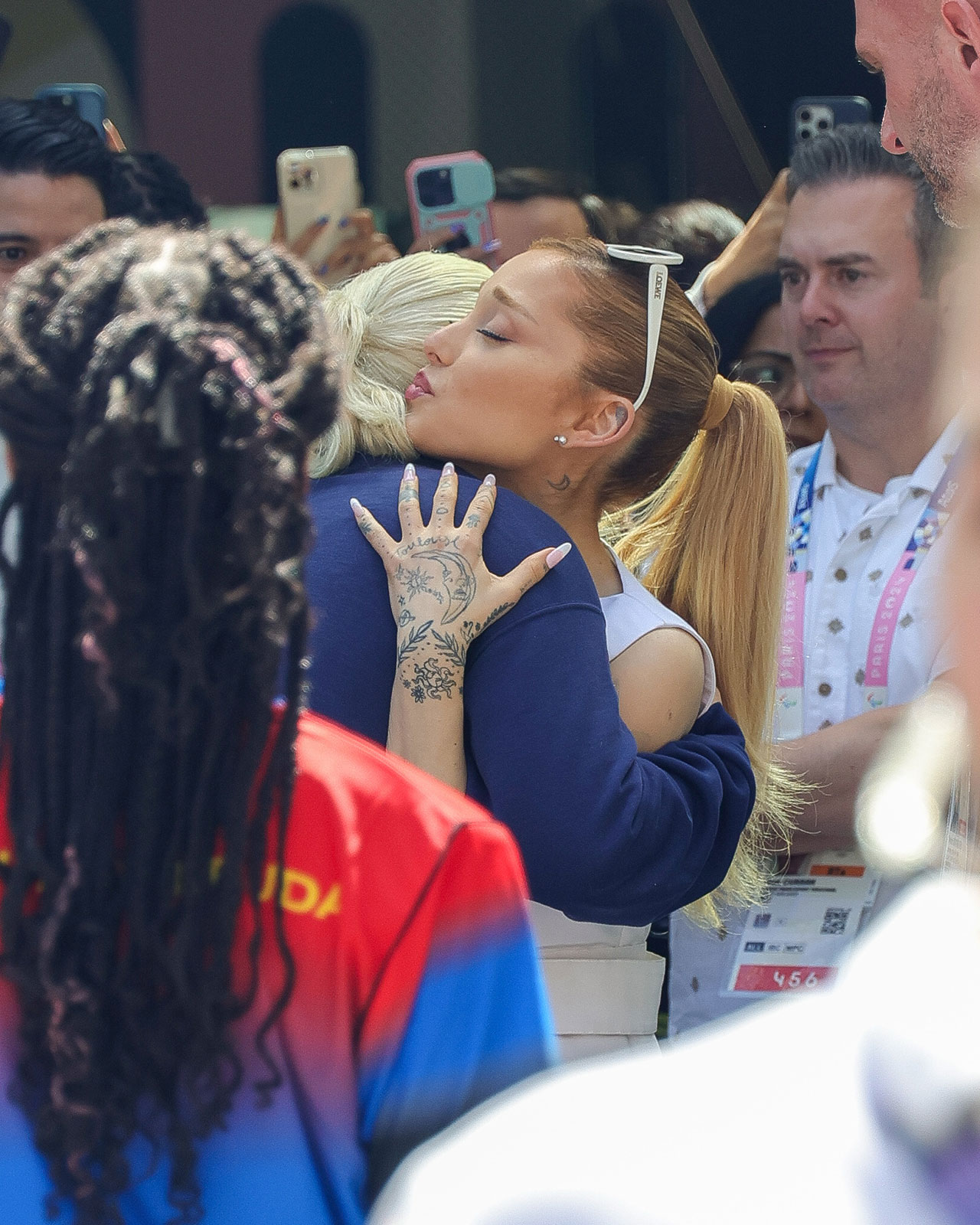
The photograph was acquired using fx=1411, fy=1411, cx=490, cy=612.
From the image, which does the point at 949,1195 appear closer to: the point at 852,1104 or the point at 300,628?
the point at 852,1104

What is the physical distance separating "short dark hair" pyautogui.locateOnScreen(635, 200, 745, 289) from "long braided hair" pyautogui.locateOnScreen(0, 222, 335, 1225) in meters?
2.56

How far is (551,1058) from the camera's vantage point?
0.91 meters

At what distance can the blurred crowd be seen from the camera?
369mm

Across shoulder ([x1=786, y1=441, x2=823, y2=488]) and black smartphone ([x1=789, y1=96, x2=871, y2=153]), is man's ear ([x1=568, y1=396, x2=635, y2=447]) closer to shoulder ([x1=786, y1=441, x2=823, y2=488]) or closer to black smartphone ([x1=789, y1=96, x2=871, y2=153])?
shoulder ([x1=786, y1=441, x2=823, y2=488])

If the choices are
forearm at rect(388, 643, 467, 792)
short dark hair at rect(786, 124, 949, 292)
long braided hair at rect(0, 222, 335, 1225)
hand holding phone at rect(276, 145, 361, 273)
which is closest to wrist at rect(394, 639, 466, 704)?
forearm at rect(388, 643, 467, 792)

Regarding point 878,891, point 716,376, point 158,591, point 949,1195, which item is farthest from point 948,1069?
point 878,891

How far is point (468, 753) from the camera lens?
5.16 ft

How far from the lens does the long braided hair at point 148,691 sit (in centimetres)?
82

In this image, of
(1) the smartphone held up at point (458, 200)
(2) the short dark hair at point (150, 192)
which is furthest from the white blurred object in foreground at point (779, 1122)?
(1) the smartphone held up at point (458, 200)

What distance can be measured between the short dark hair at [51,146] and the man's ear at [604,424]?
4.81ft

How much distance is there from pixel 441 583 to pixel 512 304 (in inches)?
20.7

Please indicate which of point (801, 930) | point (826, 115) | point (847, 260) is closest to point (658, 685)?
point (801, 930)

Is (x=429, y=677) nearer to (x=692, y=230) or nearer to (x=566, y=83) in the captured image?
(x=692, y=230)

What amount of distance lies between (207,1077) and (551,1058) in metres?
0.22
